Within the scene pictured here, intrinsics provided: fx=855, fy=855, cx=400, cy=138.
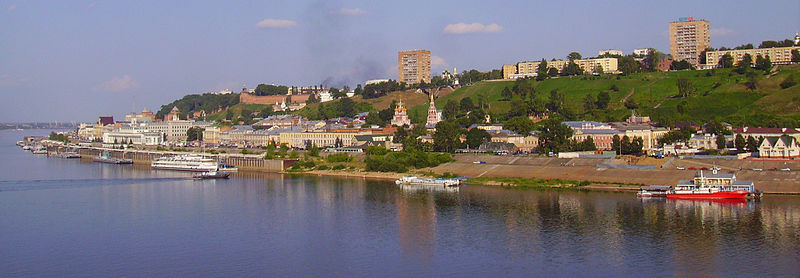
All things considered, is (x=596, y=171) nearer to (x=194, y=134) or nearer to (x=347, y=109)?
(x=347, y=109)

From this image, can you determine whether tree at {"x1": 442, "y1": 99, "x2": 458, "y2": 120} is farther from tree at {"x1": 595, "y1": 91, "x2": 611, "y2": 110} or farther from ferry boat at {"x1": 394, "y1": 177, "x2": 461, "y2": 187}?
ferry boat at {"x1": 394, "y1": 177, "x2": 461, "y2": 187}

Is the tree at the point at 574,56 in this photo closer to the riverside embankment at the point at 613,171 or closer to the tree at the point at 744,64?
the tree at the point at 744,64

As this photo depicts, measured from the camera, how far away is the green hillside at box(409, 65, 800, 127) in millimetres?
47750

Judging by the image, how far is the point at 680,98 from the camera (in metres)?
54.8

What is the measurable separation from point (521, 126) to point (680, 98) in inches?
531

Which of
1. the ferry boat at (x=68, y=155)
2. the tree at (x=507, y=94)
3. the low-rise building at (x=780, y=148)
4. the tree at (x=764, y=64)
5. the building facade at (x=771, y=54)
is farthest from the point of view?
the tree at (x=507, y=94)

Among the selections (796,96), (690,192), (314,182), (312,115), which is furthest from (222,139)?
(690,192)

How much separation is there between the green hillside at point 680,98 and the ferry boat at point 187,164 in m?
21.0

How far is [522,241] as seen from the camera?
21.1 m

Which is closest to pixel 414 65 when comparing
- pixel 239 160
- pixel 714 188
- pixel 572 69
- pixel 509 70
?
pixel 509 70

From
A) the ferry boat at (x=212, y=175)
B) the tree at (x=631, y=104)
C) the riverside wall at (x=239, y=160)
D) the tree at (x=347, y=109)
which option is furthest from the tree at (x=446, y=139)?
the tree at (x=347, y=109)

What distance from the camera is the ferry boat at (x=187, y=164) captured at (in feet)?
146

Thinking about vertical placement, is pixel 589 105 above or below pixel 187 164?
above

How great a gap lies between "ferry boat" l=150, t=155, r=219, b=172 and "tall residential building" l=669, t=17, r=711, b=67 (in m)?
45.0
